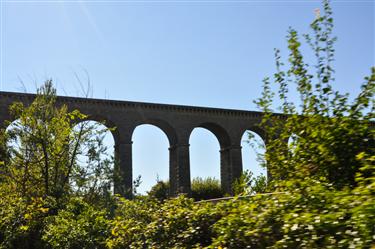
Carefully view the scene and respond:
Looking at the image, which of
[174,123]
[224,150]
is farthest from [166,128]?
[224,150]

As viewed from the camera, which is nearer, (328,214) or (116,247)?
(328,214)

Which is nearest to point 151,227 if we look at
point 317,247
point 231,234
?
point 231,234

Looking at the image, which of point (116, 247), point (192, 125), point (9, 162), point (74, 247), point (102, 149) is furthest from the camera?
point (192, 125)

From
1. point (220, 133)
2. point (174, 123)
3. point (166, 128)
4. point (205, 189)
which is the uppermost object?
point (174, 123)

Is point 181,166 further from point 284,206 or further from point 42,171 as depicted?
point 284,206

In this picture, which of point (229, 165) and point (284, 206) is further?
point (229, 165)

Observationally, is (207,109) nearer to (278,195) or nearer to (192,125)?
(192,125)

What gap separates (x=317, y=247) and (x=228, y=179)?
30.2 metres

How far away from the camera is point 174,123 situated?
100 ft

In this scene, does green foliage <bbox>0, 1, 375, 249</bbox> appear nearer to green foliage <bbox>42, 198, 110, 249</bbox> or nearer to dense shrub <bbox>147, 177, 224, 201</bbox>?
green foliage <bbox>42, 198, 110, 249</bbox>

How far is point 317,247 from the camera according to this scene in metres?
2.64

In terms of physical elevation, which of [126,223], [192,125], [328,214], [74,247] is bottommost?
[74,247]

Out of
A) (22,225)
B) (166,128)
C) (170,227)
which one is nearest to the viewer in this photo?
(170,227)

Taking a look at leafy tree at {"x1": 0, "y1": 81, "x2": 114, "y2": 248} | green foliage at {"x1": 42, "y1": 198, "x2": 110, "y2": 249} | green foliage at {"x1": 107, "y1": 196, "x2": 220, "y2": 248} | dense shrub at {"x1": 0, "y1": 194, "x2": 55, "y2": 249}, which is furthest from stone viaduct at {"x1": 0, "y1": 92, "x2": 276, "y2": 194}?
green foliage at {"x1": 107, "y1": 196, "x2": 220, "y2": 248}
